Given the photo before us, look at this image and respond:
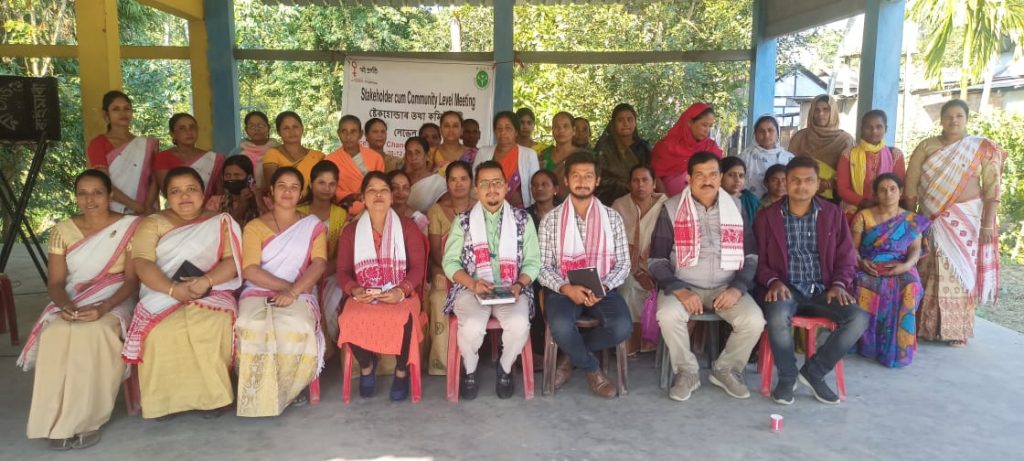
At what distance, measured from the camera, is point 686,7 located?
9.88m

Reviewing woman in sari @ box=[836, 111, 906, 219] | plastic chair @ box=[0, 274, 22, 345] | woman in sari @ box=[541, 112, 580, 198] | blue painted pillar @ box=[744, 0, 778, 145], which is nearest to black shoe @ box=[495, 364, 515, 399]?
woman in sari @ box=[541, 112, 580, 198]

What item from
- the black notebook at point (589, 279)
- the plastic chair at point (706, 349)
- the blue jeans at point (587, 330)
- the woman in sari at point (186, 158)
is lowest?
the plastic chair at point (706, 349)

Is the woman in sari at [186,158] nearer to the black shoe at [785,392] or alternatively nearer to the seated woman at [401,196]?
the seated woman at [401,196]

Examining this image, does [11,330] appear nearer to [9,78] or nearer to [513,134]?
[9,78]

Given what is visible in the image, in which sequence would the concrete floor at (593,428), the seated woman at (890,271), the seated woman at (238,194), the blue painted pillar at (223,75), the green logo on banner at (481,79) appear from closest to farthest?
1. the concrete floor at (593,428)
2. the seated woman at (890,271)
3. the seated woman at (238,194)
4. the blue painted pillar at (223,75)
5. the green logo on banner at (481,79)

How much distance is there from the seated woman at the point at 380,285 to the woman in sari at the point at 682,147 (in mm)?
2028

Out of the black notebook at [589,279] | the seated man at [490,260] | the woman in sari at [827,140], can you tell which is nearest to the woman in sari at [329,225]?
the seated man at [490,260]

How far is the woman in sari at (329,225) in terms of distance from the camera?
13.0ft

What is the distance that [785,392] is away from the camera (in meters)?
3.52

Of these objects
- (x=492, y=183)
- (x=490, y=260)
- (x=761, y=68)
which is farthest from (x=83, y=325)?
(x=761, y=68)

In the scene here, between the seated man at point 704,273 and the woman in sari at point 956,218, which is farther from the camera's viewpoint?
the woman in sari at point 956,218

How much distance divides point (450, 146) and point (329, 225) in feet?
4.27

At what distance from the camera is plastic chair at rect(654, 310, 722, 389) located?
3.73 m

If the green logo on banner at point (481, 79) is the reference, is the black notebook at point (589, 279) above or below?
below
